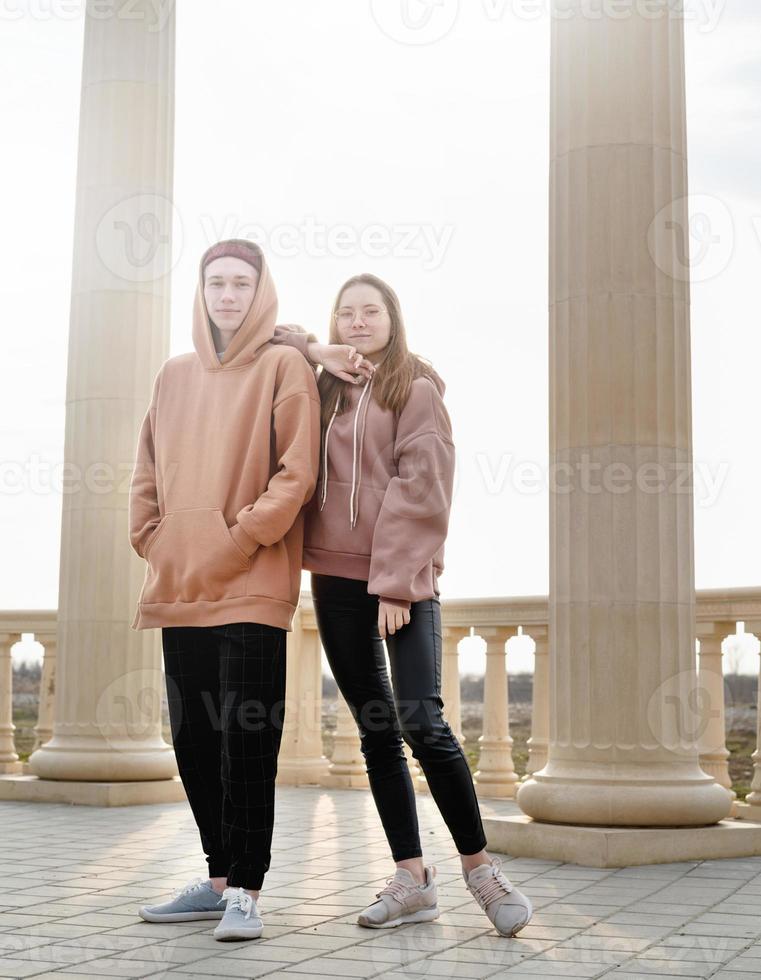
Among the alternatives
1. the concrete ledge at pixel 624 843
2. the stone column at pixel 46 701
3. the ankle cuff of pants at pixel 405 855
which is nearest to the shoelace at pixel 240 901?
the ankle cuff of pants at pixel 405 855

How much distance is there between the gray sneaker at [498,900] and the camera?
3500mm

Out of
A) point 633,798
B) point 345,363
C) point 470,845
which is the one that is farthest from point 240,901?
point 633,798

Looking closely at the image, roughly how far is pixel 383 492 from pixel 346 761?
465 cm

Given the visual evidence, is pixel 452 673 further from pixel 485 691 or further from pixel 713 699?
pixel 713 699

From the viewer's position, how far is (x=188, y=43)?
27.7 ft

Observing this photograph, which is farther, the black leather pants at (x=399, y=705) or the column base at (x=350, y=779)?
the column base at (x=350, y=779)

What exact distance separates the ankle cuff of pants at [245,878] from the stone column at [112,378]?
149 inches

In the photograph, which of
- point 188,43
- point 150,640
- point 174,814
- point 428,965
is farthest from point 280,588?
point 188,43

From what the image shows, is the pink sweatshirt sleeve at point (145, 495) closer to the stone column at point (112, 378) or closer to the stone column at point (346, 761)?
the stone column at point (112, 378)

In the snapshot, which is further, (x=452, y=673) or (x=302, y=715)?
(x=302, y=715)

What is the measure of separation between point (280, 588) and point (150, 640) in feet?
13.3

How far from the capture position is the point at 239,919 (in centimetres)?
346

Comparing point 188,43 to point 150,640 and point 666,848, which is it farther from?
point 666,848

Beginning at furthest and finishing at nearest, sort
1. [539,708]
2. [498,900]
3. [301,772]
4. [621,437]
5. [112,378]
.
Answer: [301,772] < [112,378] < [539,708] < [621,437] < [498,900]
